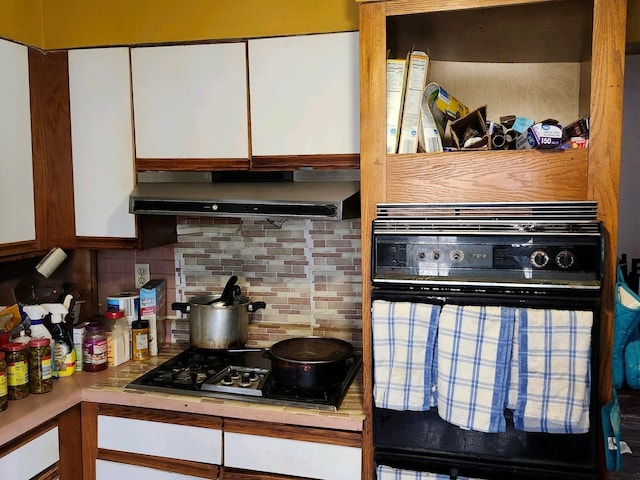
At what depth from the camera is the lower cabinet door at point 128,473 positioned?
187 centimetres

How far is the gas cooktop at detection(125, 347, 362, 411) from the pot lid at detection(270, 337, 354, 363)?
9cm

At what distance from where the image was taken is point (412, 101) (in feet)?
5.37

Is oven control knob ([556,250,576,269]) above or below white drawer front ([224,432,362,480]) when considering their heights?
above

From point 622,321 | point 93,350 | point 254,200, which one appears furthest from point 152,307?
point 622,321

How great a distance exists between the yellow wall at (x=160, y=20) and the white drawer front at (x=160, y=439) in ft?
4.43

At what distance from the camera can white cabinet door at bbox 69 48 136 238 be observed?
210 cm

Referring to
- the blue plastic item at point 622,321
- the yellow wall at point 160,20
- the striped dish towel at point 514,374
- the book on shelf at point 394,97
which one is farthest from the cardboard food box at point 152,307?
the blue plastic item at point 622,321

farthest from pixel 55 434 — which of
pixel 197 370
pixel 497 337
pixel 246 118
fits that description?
pixel 497 337

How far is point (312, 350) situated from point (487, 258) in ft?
2.52

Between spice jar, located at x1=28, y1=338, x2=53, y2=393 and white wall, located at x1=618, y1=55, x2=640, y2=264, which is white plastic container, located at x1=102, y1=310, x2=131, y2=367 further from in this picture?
white wall, located at x1=618, y1=55, x2=640, y2=264

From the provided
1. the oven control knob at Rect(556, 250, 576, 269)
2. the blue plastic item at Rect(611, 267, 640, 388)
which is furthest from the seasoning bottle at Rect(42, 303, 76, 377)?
the blue plastic item at Rect(611, 267, 640, 388)

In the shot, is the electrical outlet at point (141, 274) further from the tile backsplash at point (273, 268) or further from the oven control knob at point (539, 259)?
the oven control knob at point (539, 259)

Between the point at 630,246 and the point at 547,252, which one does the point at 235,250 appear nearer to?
the point at 547,252

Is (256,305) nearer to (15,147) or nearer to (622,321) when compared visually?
(15,147)
